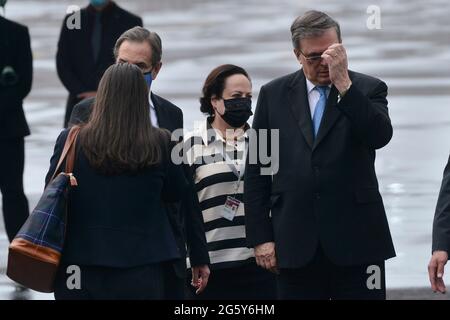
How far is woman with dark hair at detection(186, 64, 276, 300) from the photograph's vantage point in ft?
25.7

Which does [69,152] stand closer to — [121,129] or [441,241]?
[121,129]

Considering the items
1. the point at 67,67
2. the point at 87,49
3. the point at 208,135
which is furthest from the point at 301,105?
the point at 67,67

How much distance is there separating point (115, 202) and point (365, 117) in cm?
125

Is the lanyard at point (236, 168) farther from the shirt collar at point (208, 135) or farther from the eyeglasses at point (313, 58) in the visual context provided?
the eyeglasses at point (313, 58)

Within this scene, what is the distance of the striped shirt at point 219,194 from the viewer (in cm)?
783

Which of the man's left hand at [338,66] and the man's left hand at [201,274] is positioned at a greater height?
the man's left hand at [338,66]

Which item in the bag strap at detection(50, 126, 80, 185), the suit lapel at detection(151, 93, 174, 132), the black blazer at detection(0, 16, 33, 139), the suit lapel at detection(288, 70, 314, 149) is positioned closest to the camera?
the bag strap at detection(50, 126, 80, 185)

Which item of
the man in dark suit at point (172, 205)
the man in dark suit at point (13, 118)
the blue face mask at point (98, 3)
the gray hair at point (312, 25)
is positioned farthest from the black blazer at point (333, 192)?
the blue face mask at point (98, 3)

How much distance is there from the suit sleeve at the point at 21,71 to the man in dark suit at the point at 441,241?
480 centimetres

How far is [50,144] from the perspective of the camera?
15.2 m

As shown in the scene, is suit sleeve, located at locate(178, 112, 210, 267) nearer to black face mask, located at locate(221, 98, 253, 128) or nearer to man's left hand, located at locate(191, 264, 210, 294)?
man's left hand, located at locate(191, 264, 210, 294)

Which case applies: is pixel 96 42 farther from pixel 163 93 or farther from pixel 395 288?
pixel 163 93

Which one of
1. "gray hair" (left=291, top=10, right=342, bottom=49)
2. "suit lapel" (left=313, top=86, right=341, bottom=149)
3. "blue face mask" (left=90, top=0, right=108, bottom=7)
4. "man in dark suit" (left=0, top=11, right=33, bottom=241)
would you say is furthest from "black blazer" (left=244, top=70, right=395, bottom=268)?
"blue face mask" (left=90, top=0, right=108, bottom=7)

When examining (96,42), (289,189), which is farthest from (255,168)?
(96,42)
